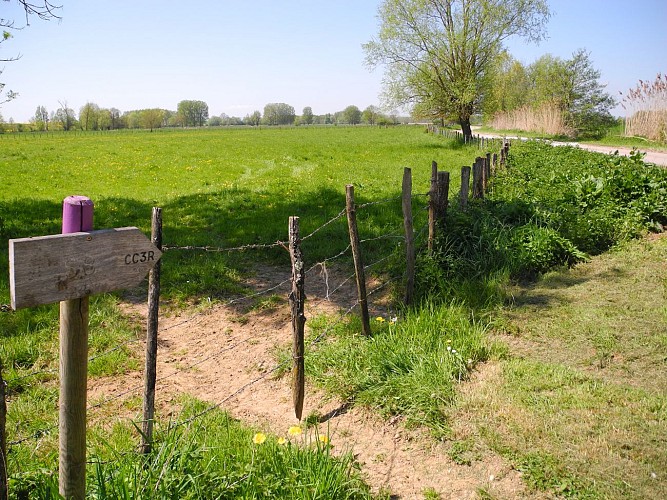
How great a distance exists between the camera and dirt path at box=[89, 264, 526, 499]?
12.0 feet

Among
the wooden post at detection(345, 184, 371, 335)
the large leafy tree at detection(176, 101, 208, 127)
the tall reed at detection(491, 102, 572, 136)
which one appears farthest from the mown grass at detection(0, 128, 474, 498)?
the large leafy tree at detection(176, 101, 208, 127)

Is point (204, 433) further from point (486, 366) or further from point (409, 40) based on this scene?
point (409, 40)

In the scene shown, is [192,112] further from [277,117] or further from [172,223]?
[172,223]

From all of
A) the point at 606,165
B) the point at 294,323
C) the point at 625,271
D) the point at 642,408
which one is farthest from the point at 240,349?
the point at 606,165

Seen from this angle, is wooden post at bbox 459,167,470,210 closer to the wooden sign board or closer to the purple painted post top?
the wooden sign board

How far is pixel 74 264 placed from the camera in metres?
2.24

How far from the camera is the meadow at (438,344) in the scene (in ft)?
11.2

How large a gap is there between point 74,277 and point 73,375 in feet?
1.88

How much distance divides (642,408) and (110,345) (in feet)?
17.3

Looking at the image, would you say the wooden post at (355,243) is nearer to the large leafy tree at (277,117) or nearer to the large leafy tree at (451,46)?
the large leafy tree at (451,46)

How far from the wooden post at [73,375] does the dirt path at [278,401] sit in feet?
5.16

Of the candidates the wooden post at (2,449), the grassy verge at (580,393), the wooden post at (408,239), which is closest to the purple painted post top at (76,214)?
the wooden post at (2,449)

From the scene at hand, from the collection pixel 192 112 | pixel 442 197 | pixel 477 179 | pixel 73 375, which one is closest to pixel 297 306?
pixel 73 375

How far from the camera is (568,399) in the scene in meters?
4.37
